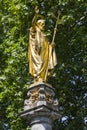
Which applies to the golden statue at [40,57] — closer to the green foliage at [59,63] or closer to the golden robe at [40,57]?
the golden robe at [40,57]

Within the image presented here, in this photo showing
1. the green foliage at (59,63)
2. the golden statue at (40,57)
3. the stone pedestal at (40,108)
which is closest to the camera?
the stone pedestal at (40,108)

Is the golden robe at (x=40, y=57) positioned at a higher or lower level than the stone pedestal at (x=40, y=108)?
higher

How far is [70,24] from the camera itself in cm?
1658

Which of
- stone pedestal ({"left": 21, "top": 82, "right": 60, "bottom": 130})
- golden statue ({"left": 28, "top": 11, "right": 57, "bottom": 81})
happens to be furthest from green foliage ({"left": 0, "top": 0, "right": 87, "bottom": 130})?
stone pedestal ({"left": 21, "top": 82, "right": 60, "bottom": 130})

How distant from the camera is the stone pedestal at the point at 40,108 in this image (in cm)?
803

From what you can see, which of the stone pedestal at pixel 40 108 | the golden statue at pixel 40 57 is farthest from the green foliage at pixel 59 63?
the stone pedestal at pixel 40 108

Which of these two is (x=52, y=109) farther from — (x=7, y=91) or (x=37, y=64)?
(x=7, y=91)

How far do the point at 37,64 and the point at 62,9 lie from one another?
8.35 m

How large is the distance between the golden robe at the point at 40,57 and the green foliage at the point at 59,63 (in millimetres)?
6197

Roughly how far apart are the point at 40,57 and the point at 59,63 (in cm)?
701

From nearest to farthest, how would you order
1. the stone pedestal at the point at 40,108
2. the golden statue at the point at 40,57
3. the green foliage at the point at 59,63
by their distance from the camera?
the stone pedestal at the point at 40,108 < the golden statue at the point at 40,57 < the green foliage at the point at 59,63

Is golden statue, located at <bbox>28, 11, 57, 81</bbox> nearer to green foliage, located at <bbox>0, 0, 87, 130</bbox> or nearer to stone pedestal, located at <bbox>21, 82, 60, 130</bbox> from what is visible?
stone pedestal, located at <bbox>21, 82, 60, 130</bbox>

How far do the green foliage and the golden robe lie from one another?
6.20 m

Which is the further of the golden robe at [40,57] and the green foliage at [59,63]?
the green foliage at [59,63]
